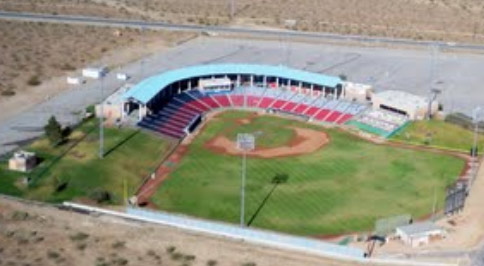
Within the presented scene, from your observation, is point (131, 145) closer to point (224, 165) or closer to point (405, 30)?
point (224, 165)

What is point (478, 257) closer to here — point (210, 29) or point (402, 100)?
point (402, 100)

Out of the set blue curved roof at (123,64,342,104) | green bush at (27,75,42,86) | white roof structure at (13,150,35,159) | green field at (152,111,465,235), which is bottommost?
green field at (152,111,465,235)

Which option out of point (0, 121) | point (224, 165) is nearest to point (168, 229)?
point (224, 165)

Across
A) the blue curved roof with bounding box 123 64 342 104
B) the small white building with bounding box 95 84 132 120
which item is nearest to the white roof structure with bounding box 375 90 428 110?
the blue curved roof with bounding box 123 64 342 104

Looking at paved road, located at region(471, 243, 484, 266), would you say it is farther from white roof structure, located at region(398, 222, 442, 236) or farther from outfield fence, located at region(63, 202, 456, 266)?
white roof structure, located at region(398, 222, 442, 236)

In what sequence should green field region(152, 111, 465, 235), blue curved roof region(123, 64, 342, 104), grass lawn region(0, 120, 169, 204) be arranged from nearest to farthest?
green field region(152, 111, 465, 235) → grass lawn region(0, 120, 169, 204) → blue curved roof region(123, 64, 342, 104)

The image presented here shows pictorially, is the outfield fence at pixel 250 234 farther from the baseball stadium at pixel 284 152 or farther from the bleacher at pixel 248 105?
the bleacher at pixel 248 105

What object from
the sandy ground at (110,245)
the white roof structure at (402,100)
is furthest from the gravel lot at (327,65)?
the sandy ground at (110,245)
